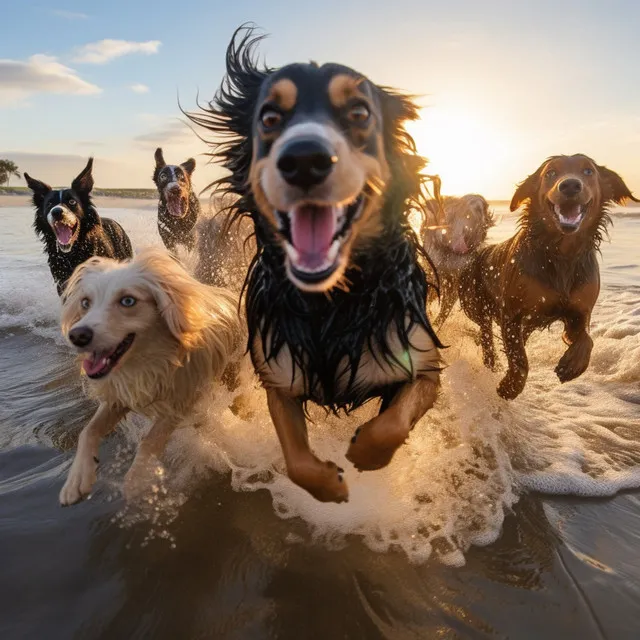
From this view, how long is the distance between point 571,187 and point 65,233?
458 centimetres

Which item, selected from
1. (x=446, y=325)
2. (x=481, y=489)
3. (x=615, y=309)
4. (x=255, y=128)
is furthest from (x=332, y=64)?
(x=615, y=309)

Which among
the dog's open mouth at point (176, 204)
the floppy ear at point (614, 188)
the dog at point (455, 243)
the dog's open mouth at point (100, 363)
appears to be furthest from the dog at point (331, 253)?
the dog's open mouth at point (176, 204)

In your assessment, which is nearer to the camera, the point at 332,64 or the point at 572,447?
the point at 332,64

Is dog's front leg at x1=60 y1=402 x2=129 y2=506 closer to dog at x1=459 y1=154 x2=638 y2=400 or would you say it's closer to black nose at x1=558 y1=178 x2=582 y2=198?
dog at x1=459 y1=154 x2=638 y2=400

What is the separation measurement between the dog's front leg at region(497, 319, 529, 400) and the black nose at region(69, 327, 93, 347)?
9.47 feet

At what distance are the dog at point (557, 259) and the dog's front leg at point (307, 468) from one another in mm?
2202

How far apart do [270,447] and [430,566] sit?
1.32 m

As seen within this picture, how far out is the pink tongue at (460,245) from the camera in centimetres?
531

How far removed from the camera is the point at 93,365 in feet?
9.69

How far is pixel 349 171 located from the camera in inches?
82.1

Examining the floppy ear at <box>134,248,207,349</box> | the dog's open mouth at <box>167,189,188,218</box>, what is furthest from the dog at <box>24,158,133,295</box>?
the floppy ear at <box>134,248,207,349</box>

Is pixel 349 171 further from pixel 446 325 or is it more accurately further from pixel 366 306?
pixel 446 325

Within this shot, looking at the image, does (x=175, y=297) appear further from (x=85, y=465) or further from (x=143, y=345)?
(x=85, y=465)

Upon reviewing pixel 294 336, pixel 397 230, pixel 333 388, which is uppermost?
pixel 397 230
